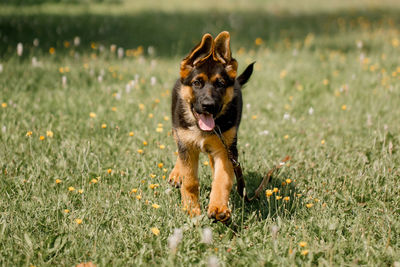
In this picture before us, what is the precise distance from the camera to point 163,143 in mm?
4551

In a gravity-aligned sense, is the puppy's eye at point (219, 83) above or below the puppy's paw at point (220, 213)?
above

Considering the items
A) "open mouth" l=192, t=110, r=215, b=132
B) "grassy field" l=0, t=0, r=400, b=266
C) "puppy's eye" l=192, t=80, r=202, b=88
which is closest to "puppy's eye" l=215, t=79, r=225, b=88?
"puppy's eye" l=192, t=80, r=202, b=88

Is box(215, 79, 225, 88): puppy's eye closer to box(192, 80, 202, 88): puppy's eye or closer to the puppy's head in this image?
the puppy's head

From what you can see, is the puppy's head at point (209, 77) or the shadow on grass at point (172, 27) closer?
the puppy's head at point (209, 77)

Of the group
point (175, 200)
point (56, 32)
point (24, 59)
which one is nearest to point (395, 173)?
point (175, 200)

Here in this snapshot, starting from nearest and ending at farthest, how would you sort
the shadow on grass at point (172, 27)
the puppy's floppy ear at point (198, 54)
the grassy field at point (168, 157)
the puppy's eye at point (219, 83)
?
the grassy field at point (168, 157)
the puppy's floppy ear at point (198, 54)
the puppy's eye at point (219, 83)
the shadow on grass at point (172, 27)

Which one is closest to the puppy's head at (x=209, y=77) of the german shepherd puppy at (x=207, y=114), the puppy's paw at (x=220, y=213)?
the german shepherd puppy at (x=207, y=114)

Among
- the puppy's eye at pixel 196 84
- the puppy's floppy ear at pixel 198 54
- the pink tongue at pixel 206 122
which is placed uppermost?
the puppy's floppy ear at pixel 198 54

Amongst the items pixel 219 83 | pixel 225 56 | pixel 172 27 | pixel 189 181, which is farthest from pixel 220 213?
pixel 172 27

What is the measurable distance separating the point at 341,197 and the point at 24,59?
5684 millimetres

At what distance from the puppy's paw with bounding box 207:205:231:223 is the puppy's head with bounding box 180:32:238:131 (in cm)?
63

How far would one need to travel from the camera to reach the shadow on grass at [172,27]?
28.7ft

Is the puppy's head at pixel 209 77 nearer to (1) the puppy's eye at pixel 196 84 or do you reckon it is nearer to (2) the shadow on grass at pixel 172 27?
(1) the puppy's eye at pixel 196 84

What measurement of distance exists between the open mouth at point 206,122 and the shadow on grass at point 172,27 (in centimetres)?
516
